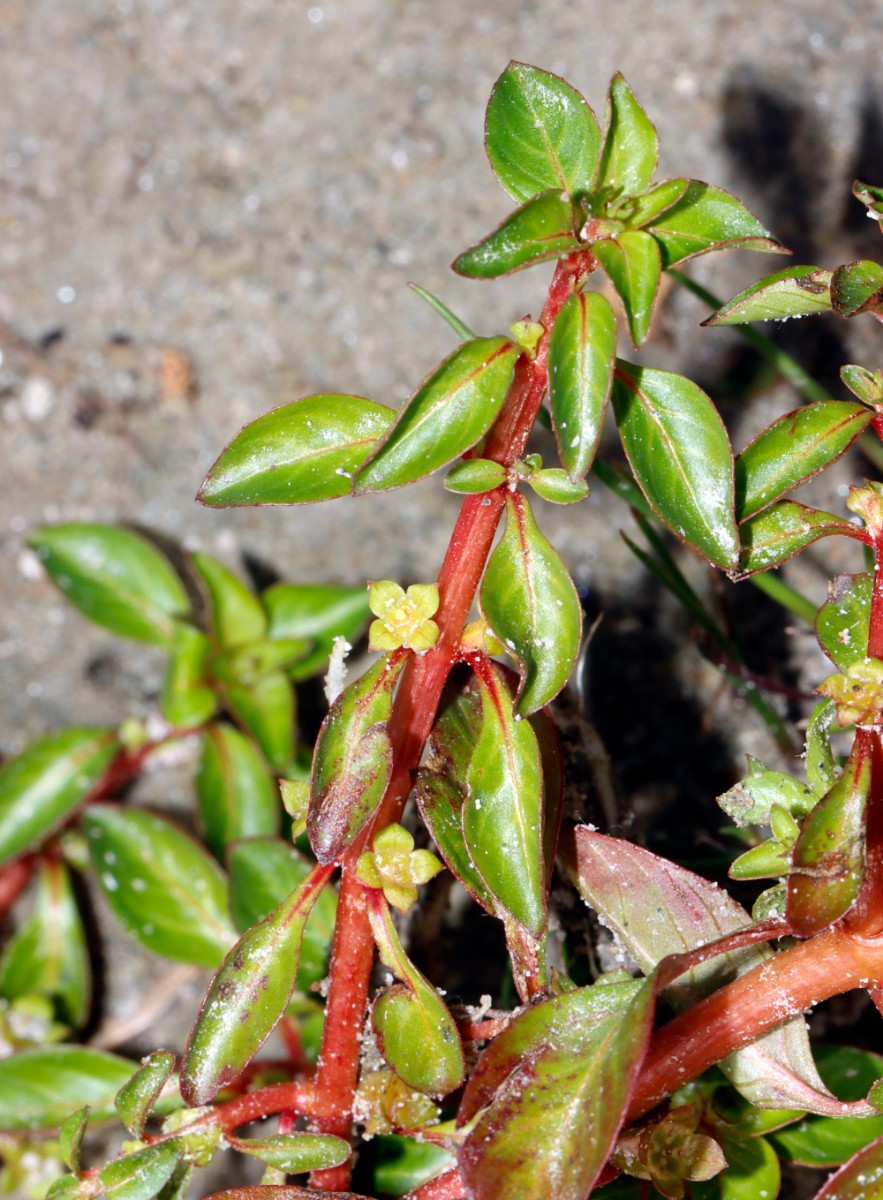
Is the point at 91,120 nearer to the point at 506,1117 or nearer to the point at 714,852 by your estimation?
the point at 714,852

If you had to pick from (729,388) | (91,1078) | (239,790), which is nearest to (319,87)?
(729,388)

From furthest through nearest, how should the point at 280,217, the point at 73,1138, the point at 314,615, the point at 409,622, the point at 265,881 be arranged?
the point at 280,217
the point at 314,615
the point at 265,881
the point at 73,1138
the point at 409,622

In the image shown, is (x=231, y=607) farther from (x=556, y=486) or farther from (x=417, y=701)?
(x=556, y=486)

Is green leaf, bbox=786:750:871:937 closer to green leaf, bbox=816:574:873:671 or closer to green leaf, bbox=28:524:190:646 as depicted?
green leaf, bbox=816:574:873:671

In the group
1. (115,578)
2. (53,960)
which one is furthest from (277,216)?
(53,960)

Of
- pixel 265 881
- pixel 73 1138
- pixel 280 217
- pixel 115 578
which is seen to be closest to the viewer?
pixel 73 1138
